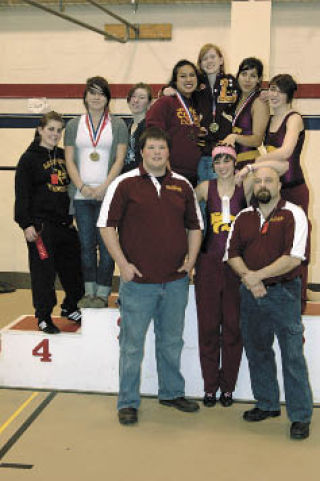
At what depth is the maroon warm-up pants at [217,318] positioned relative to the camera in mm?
3658

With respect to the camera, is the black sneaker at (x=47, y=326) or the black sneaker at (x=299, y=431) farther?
the black sneaker at (x=47, y=326)

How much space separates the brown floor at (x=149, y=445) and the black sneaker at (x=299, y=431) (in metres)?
0.04

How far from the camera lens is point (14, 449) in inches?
129

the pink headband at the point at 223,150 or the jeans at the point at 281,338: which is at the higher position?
the pink headband at the point at 223,150

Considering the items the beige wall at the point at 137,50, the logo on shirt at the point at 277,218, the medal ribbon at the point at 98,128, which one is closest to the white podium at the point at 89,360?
the logo on shirt at the point at 277,218

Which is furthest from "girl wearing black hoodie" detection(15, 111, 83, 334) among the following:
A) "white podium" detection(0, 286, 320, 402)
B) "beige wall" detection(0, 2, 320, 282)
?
"beige wall" detection(0, 2, 320, 282)

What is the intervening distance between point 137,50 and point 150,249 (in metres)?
4.15

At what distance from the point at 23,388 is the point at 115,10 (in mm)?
4619

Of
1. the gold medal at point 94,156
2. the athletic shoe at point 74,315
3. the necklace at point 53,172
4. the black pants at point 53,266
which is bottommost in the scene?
the athletic shoe at point 74,315

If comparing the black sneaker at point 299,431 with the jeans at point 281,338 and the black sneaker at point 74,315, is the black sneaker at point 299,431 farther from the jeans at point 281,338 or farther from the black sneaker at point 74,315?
the black sneaker at point 74,315

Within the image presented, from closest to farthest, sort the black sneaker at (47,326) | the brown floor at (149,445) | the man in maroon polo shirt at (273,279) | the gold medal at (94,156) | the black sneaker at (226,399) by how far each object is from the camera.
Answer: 1. the brown floor at (149,445)
2. the man in maroon polo shirt at (273,279)
3. the black sneaker at (226,399)
4. the gold medal at (94,156)
5. the black sneaker at (47,326)

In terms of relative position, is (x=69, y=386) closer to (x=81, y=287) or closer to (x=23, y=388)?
(x=23, y=388)

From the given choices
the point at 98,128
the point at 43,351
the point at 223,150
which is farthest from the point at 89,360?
the point at 223,150

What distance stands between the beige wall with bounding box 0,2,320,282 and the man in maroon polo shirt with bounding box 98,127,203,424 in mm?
3586
